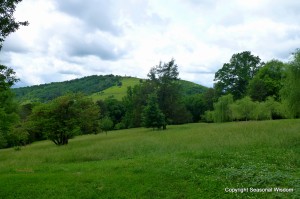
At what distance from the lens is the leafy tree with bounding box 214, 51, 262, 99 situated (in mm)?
64312

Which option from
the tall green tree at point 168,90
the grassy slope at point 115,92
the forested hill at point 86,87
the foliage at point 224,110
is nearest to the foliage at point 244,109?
the foliage at point 224,110

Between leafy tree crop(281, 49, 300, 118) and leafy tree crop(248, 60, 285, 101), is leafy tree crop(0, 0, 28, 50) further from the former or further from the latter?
leafy tree crop(248, 60, 285, 101)

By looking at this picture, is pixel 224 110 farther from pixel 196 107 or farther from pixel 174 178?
pixel 174 178

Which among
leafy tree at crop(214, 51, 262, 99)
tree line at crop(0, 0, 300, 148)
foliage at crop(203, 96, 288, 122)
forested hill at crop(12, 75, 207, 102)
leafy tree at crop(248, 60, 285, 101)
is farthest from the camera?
forested hill at crop(12, 75, 207, 102)

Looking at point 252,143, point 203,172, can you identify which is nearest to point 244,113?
point 252,143

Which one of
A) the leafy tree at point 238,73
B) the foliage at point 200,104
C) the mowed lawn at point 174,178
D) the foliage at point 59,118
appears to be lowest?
the mowed lawn at point 174,178

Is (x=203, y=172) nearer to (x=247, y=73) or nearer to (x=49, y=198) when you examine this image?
(x=49, y=198)

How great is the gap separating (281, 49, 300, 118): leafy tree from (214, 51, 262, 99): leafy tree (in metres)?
43.5

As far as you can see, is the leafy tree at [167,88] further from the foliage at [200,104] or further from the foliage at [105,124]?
the foliage at [200,104]

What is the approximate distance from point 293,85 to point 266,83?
39537 mm

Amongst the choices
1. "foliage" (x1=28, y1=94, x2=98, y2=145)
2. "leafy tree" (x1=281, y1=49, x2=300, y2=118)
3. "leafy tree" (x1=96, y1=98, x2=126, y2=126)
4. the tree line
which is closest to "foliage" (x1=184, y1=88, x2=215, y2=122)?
the tree line

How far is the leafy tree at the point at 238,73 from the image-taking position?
6431cm

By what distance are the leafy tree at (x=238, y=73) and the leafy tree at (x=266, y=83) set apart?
5.46m

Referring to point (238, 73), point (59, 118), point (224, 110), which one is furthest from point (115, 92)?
point (59, 118)
